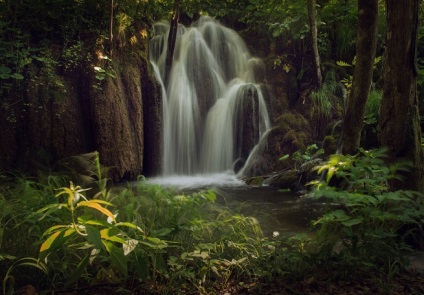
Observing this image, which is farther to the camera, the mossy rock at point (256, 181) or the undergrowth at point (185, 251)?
the mossy rock at point (256, 181)

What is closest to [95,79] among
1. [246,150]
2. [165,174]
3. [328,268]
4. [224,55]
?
[165,174]

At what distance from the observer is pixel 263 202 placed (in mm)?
6484

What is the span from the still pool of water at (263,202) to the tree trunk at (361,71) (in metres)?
1.32

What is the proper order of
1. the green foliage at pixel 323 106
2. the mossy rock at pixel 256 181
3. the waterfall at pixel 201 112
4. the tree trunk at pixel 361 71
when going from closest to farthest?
the tree trunk at pixel 361 71, the mossy rock at pixel 256 181, the waterfall at pixel 201 112, the green foliage at pixel 323 106

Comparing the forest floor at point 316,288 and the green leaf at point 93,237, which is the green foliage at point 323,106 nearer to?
the forest floor at point 316,288

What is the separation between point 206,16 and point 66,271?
1211 centimetres

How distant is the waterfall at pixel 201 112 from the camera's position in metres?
9.76

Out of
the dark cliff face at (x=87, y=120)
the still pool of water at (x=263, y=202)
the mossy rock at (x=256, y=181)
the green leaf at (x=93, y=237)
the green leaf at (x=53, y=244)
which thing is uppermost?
the dark cliff face at (x=87, y=120)

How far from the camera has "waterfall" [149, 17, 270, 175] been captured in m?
9.76

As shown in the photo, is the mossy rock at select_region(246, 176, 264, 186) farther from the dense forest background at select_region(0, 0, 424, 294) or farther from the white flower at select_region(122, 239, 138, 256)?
the white flower at select_region(122, 239, 138, 256)

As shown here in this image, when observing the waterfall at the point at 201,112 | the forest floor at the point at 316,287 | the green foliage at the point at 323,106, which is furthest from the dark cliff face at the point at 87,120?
the forest floor at the point at 316,287

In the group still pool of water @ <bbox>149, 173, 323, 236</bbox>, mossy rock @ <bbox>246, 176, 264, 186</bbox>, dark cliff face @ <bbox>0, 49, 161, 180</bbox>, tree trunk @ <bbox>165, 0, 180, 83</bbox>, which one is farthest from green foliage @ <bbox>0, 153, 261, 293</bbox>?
tree trunk @ <bbox>165, 0, 180, 83</bbox>

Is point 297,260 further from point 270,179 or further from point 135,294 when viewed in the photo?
point 270,179

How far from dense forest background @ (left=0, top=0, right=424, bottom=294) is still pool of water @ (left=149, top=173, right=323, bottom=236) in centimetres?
34
